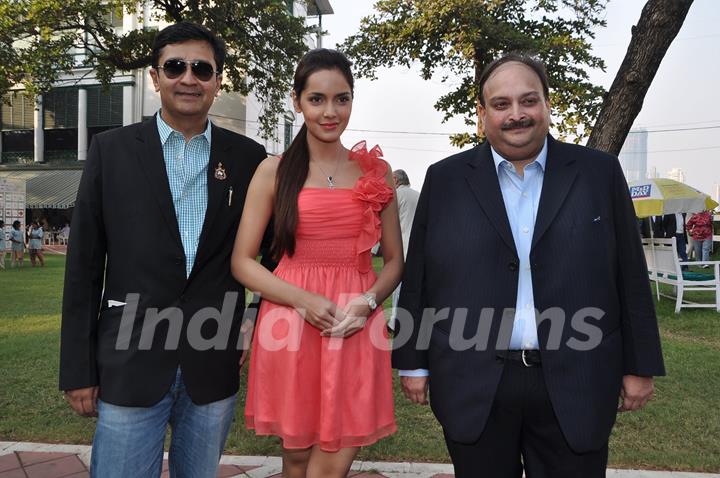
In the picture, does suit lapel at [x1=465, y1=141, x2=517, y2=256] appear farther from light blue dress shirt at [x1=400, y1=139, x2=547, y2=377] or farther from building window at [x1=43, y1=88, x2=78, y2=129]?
building window at [x1=43, y1=88, x2=78, y2=129]

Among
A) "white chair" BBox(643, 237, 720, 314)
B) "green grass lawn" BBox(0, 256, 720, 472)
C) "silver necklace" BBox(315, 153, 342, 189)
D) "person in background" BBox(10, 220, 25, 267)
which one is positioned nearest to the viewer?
"silver necklace" BBox(315, 153, 342, 189)

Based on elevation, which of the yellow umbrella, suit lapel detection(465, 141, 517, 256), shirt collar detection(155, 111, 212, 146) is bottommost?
suit lapel detection(465, 141, 517, 256)

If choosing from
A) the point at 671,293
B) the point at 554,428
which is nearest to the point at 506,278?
the point at 554,428

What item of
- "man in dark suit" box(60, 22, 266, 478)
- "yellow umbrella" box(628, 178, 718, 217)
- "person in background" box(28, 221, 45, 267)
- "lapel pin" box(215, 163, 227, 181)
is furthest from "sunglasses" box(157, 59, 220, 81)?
"person in background" box(28, 221, 45, 267)

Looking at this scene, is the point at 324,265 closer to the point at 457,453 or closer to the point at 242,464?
the point at 457,453

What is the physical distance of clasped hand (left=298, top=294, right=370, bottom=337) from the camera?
7.93 feet

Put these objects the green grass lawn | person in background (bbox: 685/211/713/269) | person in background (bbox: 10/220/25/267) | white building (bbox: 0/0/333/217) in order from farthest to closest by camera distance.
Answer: white building (bbox: 0/0/333/217)
person in background (bbox: 10/220/25/267)
person in background (bbox: 685/211/713/269)
the green grass lawn

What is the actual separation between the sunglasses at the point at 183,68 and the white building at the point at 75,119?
26.9 meters

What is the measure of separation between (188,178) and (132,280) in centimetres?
47

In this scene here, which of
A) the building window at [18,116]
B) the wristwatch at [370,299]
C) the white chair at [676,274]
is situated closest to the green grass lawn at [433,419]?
the white chair at [676,274]

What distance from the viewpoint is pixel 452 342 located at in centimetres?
228

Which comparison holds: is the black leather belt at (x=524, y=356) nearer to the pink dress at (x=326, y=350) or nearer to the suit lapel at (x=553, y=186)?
the suit lapel at (x=553, y=186)

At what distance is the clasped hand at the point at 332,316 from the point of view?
7.93ft

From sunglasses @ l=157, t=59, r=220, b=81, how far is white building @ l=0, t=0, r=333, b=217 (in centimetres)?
2689
